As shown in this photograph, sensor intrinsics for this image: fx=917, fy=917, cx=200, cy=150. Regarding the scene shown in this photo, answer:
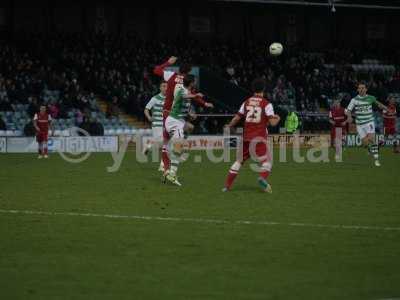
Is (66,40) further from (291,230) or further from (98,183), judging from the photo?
(291,230)

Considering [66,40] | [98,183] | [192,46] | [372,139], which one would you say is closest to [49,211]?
[98,183]

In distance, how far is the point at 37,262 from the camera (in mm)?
10094

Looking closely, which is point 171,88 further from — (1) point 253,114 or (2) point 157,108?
(2) point 157,108

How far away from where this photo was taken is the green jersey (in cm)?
1944

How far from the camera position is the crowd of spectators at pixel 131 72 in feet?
132

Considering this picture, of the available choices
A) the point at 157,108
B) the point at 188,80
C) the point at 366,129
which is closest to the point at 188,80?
the point at 188,80

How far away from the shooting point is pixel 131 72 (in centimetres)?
4419

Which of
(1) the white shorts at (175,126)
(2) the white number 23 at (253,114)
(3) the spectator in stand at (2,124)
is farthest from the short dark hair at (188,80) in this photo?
(3) the spectator in stand at (2,124)

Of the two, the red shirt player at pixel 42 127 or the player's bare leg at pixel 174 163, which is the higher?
the player's bare leg at pixel 174 163

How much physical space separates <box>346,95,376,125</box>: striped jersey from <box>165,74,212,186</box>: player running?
8382mm

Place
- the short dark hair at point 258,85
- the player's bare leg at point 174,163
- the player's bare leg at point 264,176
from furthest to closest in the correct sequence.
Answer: the player's bare leg at point 174,163 → the player's bare leg at point 264,176 → the short dark hair at point 258,85

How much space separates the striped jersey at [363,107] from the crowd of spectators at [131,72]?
15092 millimetres

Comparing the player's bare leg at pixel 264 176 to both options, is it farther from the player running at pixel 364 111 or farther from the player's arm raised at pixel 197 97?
the player running at pixel 364 111

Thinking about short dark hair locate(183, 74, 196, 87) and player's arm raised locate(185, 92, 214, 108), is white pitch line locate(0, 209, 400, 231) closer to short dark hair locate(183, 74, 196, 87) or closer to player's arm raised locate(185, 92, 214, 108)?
player's arm raised locate(185, 92, 214, 108)
